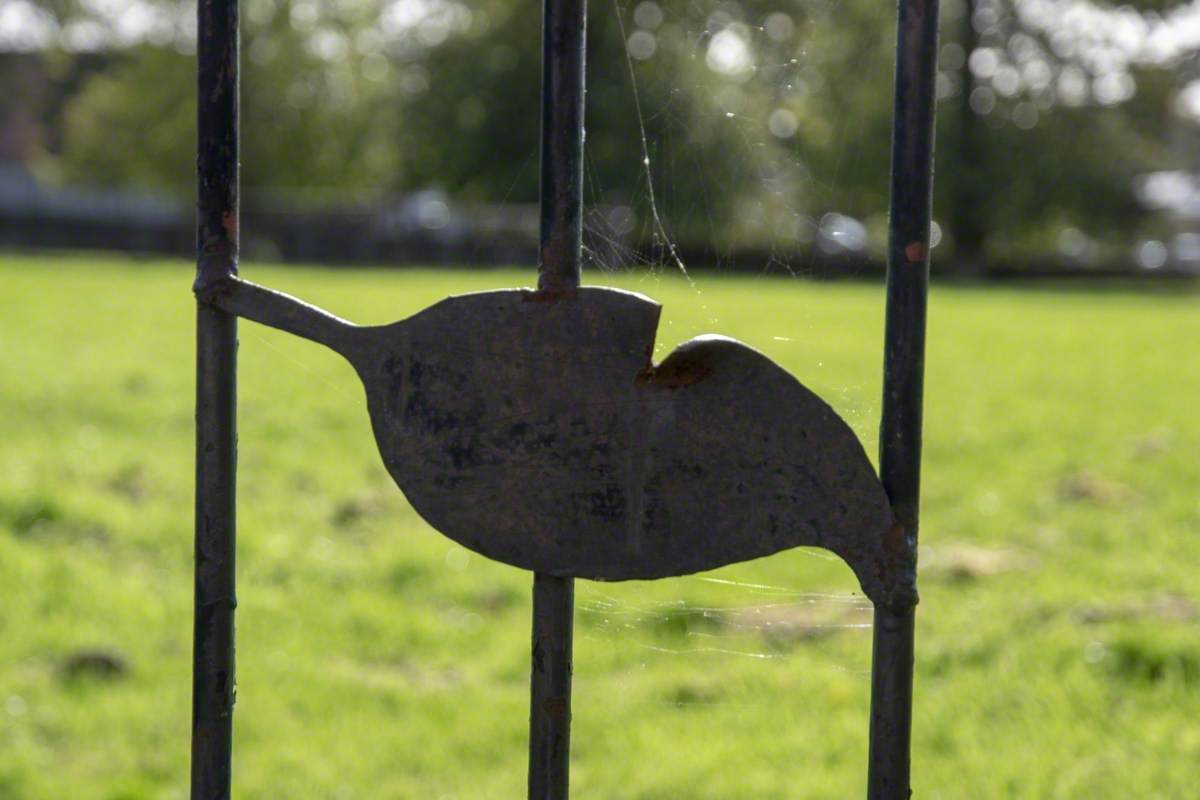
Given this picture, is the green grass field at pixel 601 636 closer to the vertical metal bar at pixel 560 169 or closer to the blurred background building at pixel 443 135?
the vertical metal bar at pixel 560 169

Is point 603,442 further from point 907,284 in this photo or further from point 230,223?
point 230,223

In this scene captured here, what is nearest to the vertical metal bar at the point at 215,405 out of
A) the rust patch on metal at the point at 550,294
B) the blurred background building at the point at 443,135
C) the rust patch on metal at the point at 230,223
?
the rust patch on metal at the point at 230,223

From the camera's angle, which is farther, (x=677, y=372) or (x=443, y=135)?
(x=443, y=135)

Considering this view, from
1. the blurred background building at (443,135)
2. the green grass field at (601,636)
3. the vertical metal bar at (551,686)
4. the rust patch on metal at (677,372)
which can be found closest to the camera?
the rust patch on metal at (677,372)

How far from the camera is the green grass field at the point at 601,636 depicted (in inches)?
108

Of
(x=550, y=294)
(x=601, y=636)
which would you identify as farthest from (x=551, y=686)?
(x=601, y=636)

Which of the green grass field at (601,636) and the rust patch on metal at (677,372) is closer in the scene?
the rust patch on metal at (677,372)

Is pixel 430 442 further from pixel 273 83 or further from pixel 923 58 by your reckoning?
pixel 273 83

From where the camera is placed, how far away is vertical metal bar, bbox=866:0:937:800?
1.02 m

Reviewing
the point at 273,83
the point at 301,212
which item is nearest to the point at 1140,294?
the point at 301,212

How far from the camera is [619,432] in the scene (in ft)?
3.38

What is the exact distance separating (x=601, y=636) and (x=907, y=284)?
80.9 inches

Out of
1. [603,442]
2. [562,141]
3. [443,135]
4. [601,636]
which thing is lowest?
[601,636]

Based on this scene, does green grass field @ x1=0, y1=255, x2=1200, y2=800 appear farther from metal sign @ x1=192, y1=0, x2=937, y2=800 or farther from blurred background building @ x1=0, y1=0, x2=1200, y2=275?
blurred background building @ x1=0, y1=0, x2=1200, y2=275
